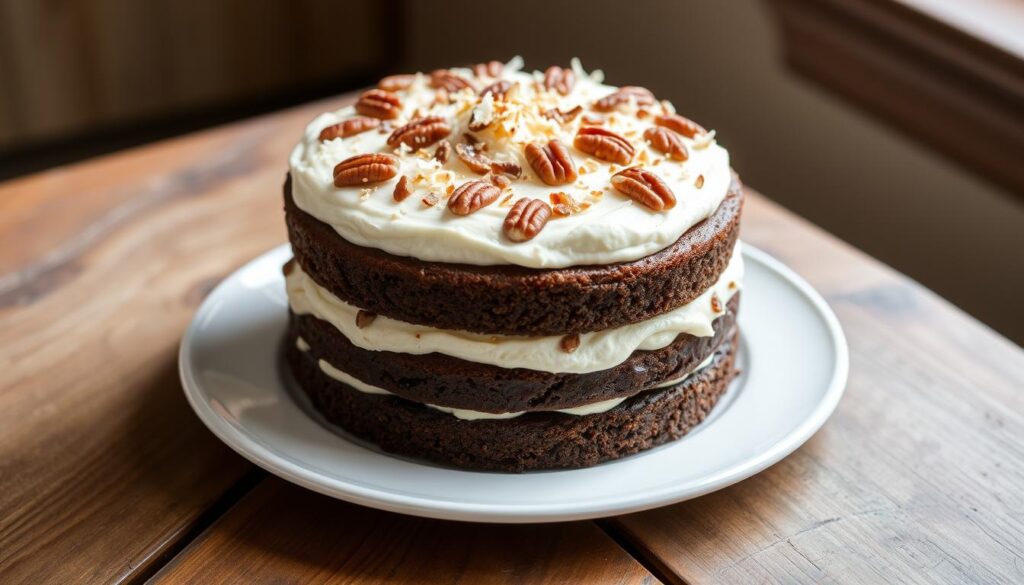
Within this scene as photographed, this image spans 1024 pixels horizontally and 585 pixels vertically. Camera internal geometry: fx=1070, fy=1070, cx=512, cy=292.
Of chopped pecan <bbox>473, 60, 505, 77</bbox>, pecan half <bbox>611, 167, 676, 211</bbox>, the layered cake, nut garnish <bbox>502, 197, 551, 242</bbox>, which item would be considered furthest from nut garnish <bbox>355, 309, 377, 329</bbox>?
chopped pecan <bbox>473, 60, 505, 77</bbox>

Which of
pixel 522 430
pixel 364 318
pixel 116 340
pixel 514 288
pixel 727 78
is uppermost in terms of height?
pixel 514 288

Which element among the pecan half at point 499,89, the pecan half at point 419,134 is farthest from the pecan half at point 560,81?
the pecan half at point 419,134

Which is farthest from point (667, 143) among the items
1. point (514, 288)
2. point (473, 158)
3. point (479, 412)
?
point (479, 412)

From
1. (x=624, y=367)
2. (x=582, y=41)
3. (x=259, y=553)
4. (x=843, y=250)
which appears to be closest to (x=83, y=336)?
(x=259, y=553)

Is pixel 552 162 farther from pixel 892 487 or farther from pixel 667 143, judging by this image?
pixel 892 487

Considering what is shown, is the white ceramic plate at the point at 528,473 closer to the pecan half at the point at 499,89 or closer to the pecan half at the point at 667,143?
the pecan half at the point at 667,143

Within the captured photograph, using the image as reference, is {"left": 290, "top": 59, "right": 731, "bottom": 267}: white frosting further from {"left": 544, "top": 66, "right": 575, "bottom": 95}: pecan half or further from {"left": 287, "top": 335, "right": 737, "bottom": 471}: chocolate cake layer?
{"left": 287, "top": 335, "right": 737, "bottom": 471}: chocolate cake layer
